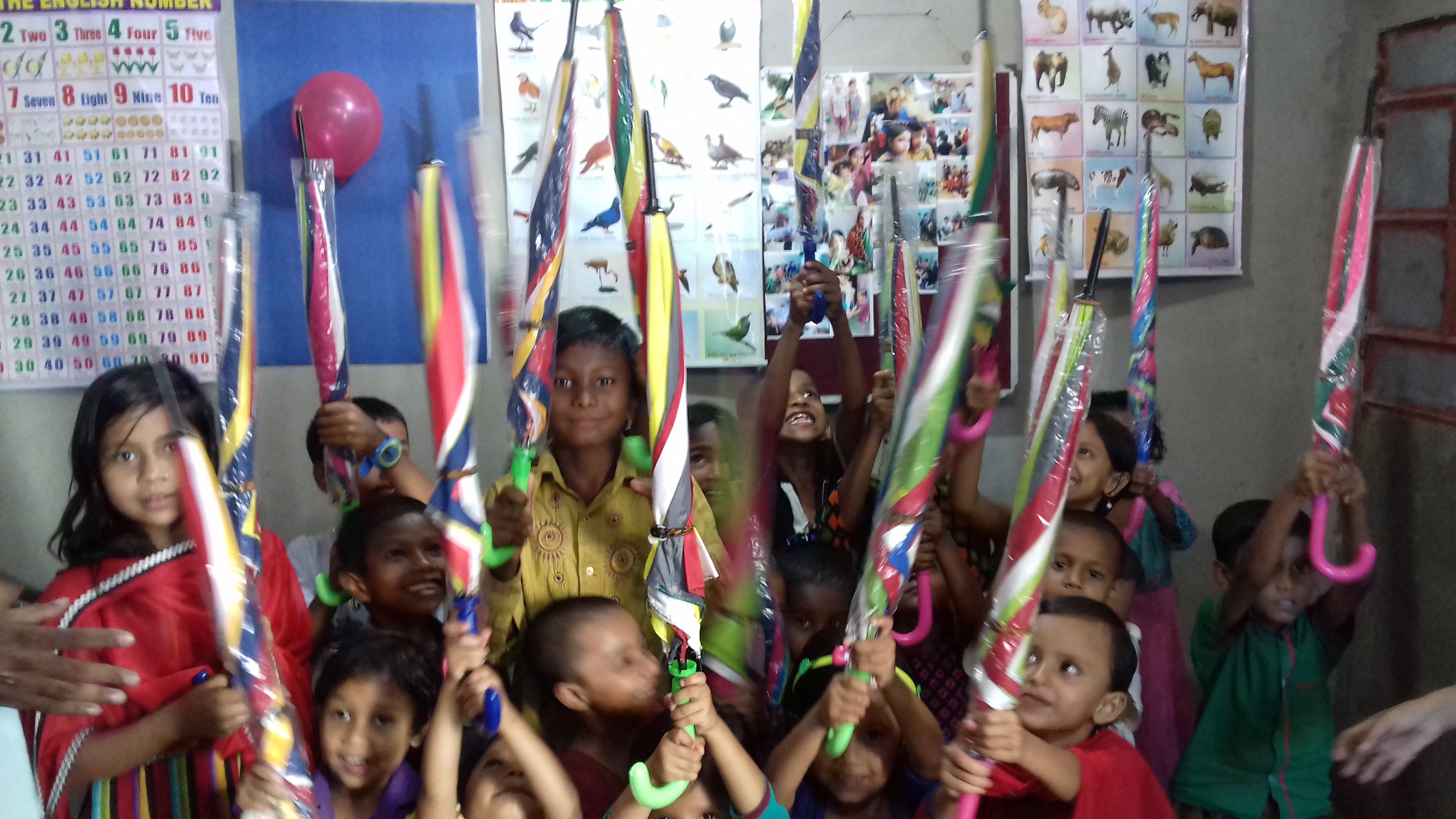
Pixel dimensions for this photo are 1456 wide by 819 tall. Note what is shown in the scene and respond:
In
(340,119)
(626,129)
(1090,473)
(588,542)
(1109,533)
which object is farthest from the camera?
(340,119)

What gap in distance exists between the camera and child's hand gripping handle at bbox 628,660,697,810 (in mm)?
1043

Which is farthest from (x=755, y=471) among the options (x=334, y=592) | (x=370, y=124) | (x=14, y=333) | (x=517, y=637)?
(x=14, y=333)

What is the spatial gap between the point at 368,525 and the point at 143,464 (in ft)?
1.10

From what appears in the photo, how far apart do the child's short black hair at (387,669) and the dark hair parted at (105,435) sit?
30 centimetres

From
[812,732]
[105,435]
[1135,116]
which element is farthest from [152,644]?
[1135,116]

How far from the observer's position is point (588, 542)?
4.83ft

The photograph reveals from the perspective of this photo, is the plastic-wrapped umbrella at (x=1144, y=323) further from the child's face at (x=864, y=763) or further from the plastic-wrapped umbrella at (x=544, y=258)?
the plastic-wrapped umbrella at (x=544, y=258)

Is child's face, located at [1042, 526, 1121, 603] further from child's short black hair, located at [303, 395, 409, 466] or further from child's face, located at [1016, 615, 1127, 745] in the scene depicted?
child's short black hair, located at [303, 395, 409, 466]

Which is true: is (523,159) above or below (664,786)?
above

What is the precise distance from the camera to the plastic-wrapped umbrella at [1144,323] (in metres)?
1.54

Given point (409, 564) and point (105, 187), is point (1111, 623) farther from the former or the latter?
point (105, 187)

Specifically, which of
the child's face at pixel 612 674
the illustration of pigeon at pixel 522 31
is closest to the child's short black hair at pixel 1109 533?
the child's face at pixel 612 674

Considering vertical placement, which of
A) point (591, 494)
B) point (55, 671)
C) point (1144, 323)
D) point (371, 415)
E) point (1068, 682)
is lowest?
point (1068, 682)

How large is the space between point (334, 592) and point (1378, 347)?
2.20m
